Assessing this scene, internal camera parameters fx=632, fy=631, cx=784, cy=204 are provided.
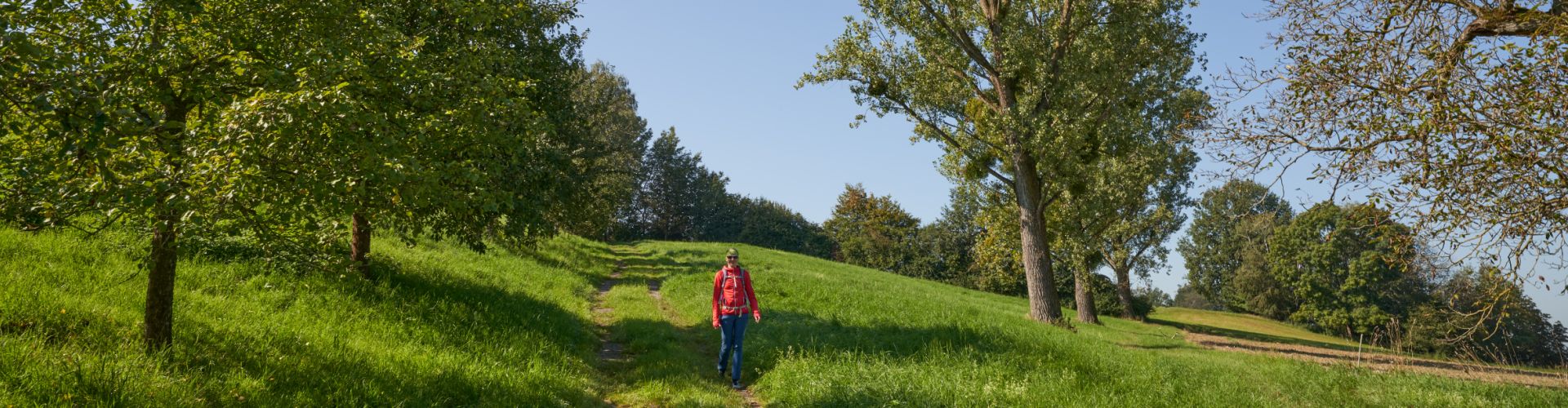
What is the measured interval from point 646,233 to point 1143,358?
7494 centimetres

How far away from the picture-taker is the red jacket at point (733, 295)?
983cm

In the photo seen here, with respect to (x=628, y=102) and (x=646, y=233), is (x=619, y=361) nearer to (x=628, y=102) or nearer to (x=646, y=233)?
(x=628, y=102)

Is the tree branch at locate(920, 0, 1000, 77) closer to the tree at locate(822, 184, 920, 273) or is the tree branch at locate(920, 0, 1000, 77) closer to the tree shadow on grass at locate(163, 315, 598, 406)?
the tree shadow on grass at locate(163, 315, 598, 406)

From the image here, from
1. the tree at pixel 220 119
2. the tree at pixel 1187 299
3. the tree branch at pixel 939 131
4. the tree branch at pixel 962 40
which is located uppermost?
the tree branch at pixel 962 40

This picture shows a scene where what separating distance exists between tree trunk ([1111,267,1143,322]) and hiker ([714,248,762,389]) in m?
31.3

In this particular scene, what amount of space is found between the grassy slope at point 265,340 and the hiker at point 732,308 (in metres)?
2.02

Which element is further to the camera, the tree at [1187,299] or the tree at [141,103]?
the tree at [1187,299]

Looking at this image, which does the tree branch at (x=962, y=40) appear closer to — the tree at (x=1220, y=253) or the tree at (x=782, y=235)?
the tree at (x=1220, y=253)

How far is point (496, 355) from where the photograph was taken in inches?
341

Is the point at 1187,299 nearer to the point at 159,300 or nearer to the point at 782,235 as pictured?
the point at 782,235

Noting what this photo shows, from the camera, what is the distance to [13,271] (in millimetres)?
6887

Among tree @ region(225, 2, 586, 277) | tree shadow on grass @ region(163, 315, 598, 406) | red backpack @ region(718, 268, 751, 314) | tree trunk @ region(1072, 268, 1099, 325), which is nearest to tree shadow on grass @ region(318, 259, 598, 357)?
tree @ region(225, 2, 586, 277)

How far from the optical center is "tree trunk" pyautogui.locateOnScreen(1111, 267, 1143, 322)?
1371 inches

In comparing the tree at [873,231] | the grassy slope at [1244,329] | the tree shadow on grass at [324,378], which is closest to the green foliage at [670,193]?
the tree at [873,231]
